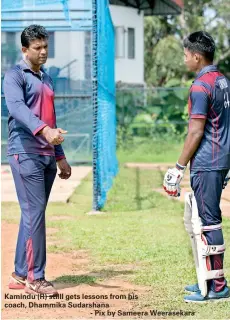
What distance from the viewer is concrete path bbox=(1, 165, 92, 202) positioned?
14.2 meters

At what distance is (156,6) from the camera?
37375 mm

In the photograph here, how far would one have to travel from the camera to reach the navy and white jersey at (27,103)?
6949 mm

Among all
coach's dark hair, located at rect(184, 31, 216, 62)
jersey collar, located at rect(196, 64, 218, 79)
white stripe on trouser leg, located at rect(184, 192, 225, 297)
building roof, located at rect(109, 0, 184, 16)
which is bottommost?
white stripe on trouser leg, located at rect(184, 192, 225, 297)

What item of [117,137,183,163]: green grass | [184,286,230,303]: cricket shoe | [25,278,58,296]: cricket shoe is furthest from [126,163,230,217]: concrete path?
[25,278,58,296]: cricket shoe

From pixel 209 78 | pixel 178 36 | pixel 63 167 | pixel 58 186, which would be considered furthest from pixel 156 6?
pixel 209 78

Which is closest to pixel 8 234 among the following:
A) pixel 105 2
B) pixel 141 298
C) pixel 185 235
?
pixel 185 235

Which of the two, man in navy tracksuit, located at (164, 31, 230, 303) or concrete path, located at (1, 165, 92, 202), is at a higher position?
man in navy tracksuit, located at (164, 31, 230, 303)

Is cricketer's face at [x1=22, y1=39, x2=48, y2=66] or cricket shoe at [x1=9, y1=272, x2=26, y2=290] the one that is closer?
cricketer's face at [x1=22, y1=39, x2=48, y2=66]

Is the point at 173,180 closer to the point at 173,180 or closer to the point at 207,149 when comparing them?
the point at 173,180

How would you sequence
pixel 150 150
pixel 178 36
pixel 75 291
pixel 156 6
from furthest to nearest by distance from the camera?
1. pixel 178 36
2. pixel 156 6
3. pixel 150 150
4. pixel 75 291

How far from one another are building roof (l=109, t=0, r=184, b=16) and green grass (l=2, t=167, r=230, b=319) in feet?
71.8

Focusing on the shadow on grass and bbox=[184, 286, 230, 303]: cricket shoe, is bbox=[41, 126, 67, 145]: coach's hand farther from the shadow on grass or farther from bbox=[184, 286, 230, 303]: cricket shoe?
bbox=[184, 286, 230, 303]: cricket shoe

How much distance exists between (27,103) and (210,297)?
6.93 ft

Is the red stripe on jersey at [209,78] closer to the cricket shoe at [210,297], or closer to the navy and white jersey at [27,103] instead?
the navy and white jersey at [27,103]
